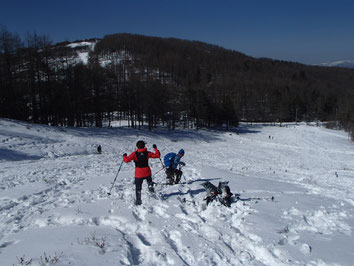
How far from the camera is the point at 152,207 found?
21.9 ft

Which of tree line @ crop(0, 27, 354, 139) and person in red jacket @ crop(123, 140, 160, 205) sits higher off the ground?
tree line @ crop(0, 27, 354, 139)

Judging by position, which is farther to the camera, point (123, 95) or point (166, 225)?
point (123, 95)

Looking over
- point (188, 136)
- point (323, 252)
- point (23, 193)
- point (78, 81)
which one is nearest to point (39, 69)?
point (78, 81)

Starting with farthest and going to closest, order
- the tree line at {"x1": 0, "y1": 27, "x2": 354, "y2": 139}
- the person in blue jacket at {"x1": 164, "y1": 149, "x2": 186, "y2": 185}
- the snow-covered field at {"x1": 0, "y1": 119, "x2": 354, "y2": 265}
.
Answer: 1. the tree line at {"x1": 0, "y1": 27, "x2": 354, "y2": 139}
2. the person in blue jacket at {"x1": 164, "y1": 149, "x2": 186, "y2": 185}
3. the snow-covered field at {"x1": 0, "y1": 119, "x2": 354, "y2": 265}

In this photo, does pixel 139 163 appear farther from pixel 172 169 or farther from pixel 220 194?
pixel 220 194

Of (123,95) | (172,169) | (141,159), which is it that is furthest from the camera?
(123,95)

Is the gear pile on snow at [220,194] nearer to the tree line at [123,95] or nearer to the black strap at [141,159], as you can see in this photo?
the black strap at [141,159]

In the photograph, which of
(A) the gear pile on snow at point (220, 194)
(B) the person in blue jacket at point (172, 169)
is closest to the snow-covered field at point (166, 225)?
(A) the gear pile on snow at point (220, 194)

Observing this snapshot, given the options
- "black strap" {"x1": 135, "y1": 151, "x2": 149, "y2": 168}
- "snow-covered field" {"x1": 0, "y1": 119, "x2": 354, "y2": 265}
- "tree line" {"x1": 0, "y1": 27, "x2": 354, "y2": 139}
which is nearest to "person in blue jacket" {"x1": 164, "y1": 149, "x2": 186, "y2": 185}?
"snow-covered field" {"x1": 0, "y1": 119, "x2": 354, "y2": 265}

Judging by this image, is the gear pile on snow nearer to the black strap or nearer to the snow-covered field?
the snow-covered field

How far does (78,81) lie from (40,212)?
3663 cm

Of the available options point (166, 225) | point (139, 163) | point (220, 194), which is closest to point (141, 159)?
point (139, 163)

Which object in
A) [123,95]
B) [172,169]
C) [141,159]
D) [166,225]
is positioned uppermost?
[123,95]

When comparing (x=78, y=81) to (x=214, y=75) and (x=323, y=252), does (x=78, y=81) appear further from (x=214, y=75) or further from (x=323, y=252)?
(x=214, y=75)
